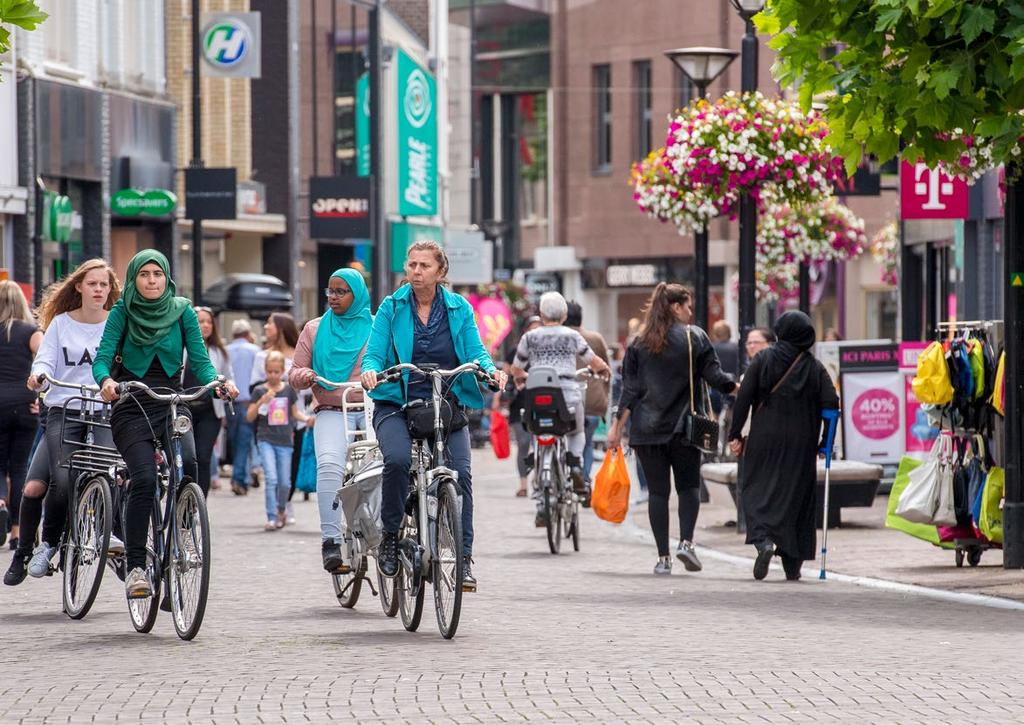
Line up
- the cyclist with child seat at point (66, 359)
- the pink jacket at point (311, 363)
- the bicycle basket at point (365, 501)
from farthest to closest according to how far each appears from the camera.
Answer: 1. the pink jacket at point (311, 363)
2. the cyclist with child seat at point (66, 359)
3. the bicycle basket at point (365, 501)

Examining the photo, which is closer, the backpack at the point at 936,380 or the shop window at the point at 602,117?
the backpack at the point at 936,380

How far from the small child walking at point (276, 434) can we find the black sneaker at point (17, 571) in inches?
227

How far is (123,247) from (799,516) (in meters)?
22.7

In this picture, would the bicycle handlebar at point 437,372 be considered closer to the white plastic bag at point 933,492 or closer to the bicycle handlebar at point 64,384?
the bicycle handlebar at point 64,384

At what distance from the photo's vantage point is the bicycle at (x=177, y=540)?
962 cm

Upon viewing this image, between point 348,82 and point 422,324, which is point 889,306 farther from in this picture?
point 422,324

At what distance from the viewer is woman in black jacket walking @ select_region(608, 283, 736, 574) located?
13945 mm

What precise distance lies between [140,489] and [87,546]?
0.76m

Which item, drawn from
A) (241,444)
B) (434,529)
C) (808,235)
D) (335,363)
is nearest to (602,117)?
(808,235)

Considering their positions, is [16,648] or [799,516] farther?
[799,516]

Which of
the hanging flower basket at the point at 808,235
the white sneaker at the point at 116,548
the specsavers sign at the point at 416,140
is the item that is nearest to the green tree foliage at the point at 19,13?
the white sneaker at the point at 116,548

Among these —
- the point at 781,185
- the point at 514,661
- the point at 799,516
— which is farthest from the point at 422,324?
the point at 781,185

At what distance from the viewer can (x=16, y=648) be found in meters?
9.60

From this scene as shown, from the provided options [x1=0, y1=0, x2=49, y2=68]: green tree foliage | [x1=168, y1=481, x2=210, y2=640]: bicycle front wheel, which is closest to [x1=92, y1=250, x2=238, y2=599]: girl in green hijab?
[x1=168, y1=481, x2=210, y2=640]: bicycle front wheel
